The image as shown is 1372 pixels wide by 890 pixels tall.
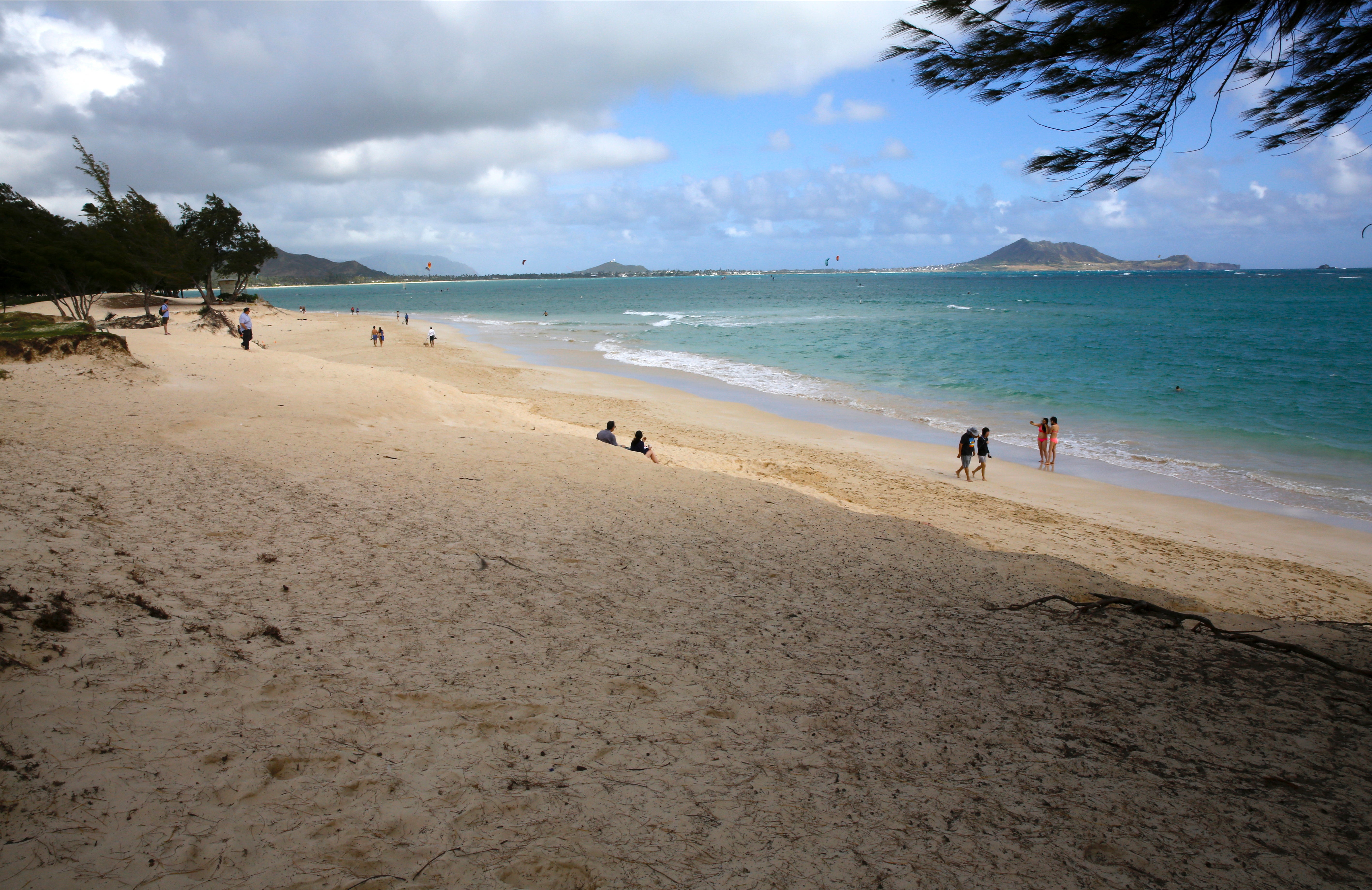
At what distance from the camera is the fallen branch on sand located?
4.73m

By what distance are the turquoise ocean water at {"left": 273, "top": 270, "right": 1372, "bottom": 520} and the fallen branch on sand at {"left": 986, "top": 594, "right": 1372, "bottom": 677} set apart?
9627 millimetres

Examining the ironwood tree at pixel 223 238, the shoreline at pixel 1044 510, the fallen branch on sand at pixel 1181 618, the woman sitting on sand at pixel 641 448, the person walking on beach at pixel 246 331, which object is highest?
the ironwood tree at pixel 223 238

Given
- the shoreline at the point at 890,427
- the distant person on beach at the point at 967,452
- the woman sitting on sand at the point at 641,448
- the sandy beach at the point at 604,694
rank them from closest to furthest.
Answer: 1. the sandy beach at the point at 604,694
2. the woman sitting on sand at the point at 641,448
3. the shoreline at the point at 890,427
4. the distant person on beach at the point at 967,452

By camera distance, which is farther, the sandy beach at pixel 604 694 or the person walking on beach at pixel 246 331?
the person walking on beach at pixel 246 331

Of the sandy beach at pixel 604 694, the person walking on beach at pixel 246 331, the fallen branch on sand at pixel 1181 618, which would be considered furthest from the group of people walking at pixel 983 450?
the person walking on beach at pixel 246 331

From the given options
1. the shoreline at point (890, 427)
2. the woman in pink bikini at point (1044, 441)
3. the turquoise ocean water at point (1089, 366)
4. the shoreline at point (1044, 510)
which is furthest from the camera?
the turquoise ocean water at point (1089, 366)

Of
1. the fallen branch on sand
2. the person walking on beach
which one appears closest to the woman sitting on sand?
the fallen branch on sand

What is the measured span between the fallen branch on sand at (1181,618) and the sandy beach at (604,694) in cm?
11

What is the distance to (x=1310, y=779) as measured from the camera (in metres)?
3.47

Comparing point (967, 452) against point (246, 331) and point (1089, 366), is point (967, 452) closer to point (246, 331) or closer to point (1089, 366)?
point (1089, 366)

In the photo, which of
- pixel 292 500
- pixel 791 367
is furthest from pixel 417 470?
pixel 791 367

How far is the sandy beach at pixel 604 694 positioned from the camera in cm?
280

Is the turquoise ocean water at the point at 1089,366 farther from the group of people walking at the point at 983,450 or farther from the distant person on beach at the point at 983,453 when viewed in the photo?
the distant person on beach at the point at 983,453

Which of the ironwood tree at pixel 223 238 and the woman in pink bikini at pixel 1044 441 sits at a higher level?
the ironwood tree at pixel 223 238
